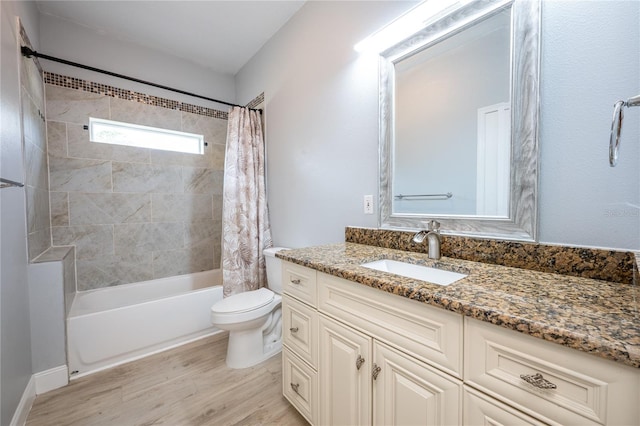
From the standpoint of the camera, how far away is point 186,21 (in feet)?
6.84

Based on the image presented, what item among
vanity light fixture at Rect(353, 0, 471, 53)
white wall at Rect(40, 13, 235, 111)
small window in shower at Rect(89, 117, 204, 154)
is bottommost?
small window in shower at Rect(89, 117, 204, 154)

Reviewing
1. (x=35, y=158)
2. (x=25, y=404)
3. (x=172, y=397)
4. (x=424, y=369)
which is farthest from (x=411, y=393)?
(x=35, y=158)

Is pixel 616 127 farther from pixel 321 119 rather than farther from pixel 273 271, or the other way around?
pixel 273 271

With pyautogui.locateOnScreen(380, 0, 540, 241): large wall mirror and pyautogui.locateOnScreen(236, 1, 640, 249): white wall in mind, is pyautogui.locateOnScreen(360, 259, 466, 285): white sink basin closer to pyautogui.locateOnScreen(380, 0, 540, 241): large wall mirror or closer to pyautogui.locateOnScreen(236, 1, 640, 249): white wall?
pyautogui.locateOnScreen(380, 0, 540, 241): large wall mirror

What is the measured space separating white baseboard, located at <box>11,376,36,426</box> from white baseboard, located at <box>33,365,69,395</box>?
0.08 ft

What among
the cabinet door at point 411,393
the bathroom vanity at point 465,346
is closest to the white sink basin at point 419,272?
the bathroom vanity at point 465,346

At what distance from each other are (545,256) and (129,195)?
10.1 ft

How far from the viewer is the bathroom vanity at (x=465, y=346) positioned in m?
0.47

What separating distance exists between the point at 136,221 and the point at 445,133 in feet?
9.09

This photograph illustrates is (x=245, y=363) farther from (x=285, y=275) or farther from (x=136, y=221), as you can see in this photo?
(x=136, y=221)

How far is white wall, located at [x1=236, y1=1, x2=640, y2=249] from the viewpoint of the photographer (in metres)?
0.76

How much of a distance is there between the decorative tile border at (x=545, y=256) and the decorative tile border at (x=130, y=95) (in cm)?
225

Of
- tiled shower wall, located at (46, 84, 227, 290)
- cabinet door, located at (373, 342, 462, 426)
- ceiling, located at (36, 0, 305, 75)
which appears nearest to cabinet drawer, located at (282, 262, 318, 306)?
cabinet door, located at (373, 342, 462, 426)

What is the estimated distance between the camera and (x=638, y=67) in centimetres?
73
